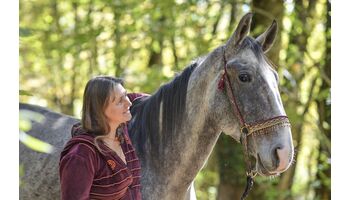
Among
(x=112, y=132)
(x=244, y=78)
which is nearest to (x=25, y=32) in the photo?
(x=112, y=132)

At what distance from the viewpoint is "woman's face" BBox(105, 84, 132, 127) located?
260cm

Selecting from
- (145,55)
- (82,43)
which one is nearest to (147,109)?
(82,43)

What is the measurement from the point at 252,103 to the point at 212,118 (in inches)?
9.8

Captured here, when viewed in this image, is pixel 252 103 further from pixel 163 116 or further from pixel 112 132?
pixel 112 132

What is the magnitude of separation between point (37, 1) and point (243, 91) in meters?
7.02

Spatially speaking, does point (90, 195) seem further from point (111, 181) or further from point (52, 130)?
point (52, 130)

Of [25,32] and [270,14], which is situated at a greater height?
[270,14]

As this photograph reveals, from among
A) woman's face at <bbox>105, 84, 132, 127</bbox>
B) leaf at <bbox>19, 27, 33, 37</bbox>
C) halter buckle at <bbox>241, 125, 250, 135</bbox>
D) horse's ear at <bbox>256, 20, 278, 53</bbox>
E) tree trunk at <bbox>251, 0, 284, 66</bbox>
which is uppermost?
tree trunk at <bbox>251, 0, 284, 66</bbox>

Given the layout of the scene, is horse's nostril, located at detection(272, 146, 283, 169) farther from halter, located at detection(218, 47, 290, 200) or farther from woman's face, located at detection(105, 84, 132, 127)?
woman's face, located at detection(105, 84, 132, 127)

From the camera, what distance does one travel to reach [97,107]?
2590 millimetres

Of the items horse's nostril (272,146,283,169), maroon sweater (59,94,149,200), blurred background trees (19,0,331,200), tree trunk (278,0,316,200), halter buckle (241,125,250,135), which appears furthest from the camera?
blurred background trees (19,0,331,200)

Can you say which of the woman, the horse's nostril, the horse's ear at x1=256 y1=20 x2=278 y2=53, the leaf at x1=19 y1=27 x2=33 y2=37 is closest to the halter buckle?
the horse's nostril

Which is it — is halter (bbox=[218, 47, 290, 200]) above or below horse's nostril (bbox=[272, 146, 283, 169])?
above

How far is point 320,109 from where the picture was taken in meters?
6.88
